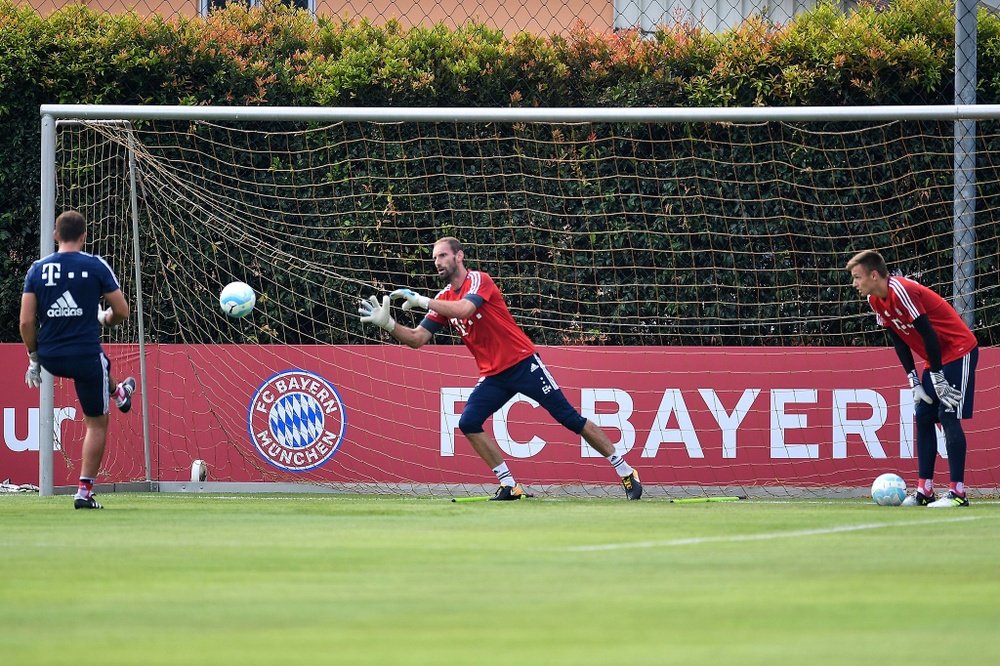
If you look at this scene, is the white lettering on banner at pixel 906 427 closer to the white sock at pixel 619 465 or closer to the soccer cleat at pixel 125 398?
the white sock at pixel 619 465

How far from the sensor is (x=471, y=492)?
14.1 m

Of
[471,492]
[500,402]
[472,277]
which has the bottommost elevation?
[471,492]

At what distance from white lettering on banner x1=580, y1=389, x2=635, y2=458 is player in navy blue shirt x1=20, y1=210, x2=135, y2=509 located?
4671mm

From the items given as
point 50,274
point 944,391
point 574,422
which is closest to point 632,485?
point 574,422

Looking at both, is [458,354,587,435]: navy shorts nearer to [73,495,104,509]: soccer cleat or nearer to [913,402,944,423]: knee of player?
[913,402,944,423]: knee of player

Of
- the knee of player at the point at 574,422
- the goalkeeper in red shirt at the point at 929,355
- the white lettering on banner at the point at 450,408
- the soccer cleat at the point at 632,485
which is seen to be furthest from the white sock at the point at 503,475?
the goalkeeper in red shirt at the point at 929,355

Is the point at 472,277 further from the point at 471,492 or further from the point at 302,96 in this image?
the point at 302,96

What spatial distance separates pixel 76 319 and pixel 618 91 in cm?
598

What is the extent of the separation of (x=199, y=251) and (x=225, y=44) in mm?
2084

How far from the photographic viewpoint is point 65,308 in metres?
10.8

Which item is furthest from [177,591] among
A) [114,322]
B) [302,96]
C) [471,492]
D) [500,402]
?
[302,96]

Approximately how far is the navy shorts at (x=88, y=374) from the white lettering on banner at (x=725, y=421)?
3.70 m

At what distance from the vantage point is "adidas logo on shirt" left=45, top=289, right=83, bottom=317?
1075 cm

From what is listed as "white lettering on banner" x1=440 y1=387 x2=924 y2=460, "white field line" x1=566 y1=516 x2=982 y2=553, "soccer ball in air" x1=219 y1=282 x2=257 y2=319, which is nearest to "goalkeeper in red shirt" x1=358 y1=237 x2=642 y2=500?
"soccer ball in air" x1=219 y1=282 x2=257 y2=319
